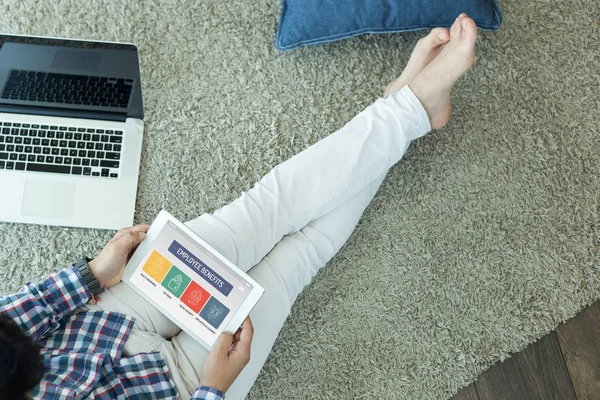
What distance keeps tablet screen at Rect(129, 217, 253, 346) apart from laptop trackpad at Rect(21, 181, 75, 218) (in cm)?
27

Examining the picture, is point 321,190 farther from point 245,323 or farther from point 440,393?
point 440,393

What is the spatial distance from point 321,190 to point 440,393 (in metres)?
0.46

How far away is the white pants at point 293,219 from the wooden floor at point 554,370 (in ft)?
1.33

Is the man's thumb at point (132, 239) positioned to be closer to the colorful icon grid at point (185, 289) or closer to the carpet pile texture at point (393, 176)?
the colorful icon grid at point (185, 289)

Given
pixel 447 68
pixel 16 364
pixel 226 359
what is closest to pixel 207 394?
pixel 226 359

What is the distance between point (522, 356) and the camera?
3.72 feet

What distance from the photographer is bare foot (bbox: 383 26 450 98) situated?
110 cm

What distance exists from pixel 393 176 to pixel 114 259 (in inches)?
22.8

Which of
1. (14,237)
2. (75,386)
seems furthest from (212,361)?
(14,237)

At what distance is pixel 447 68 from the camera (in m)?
1.05

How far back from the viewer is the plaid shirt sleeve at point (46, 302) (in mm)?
833

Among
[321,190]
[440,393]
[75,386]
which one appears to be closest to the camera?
[75,386]

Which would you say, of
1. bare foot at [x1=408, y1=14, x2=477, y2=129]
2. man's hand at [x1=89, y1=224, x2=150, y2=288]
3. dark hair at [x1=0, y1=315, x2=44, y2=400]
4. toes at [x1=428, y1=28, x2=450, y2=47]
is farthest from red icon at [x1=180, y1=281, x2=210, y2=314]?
toes at [x1=428, y1=28, x2=450, y2=47]

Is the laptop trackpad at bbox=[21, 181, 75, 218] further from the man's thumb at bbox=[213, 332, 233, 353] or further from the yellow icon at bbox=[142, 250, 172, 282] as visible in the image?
the man's thumb at bbox=[213, 332, 233, 353]
